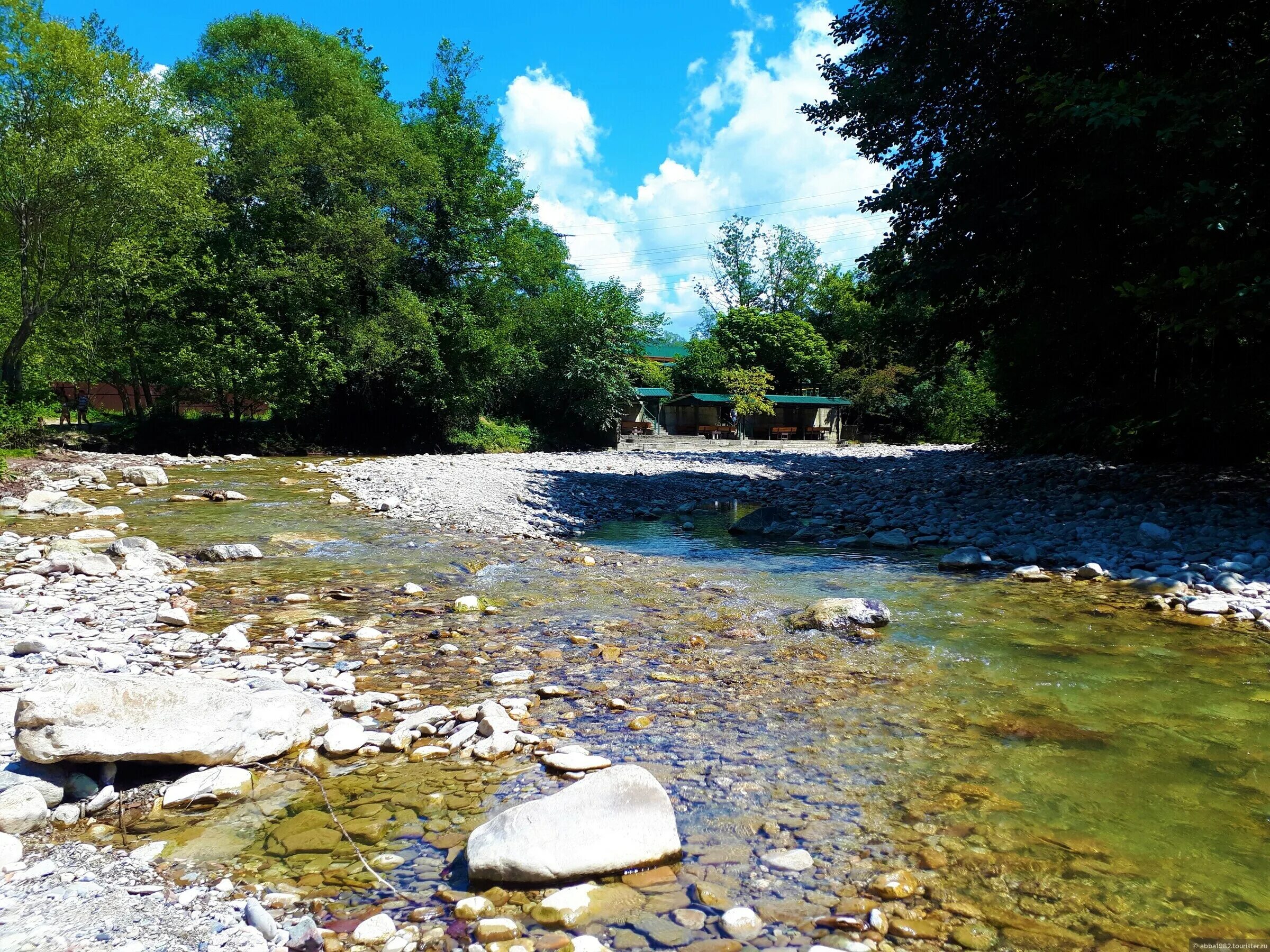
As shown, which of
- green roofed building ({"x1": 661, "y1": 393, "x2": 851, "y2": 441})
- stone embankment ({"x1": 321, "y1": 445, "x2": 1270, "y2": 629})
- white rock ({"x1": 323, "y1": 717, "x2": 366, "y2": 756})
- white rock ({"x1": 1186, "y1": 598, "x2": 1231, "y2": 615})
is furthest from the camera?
green roofed building ({"x1": 661, "y1": 393, "x2": 851, "y2": 441})

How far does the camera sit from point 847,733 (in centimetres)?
436

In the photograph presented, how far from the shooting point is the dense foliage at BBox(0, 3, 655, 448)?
68.7 feet

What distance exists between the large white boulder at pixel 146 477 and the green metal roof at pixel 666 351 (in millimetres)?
37769

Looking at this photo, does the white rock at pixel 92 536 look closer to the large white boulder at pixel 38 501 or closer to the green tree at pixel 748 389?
the large white boulder at pixel 38 501

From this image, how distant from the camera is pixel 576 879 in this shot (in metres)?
2.86

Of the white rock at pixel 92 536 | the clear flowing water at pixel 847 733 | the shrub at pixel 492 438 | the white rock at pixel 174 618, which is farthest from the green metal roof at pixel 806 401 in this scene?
the white rock at pixel 174 618

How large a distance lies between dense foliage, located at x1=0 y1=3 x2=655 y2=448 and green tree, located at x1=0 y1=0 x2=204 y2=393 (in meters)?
0.06

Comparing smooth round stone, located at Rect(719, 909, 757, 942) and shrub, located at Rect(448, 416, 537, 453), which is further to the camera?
shrub, located at Rect(448, 416, 537, 453)

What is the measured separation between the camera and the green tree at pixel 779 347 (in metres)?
46.1

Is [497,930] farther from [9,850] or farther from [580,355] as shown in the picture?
[580,355]

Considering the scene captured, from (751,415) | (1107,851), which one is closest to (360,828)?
(1107,851)

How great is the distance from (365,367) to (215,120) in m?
10.3

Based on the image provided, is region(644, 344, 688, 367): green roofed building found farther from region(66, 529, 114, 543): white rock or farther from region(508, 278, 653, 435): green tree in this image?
region(66, 529, 114, 543): white rock

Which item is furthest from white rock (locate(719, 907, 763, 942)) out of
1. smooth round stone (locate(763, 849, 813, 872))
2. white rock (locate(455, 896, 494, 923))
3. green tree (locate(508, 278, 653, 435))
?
green tree (locate(508, 278, 653, 435))
